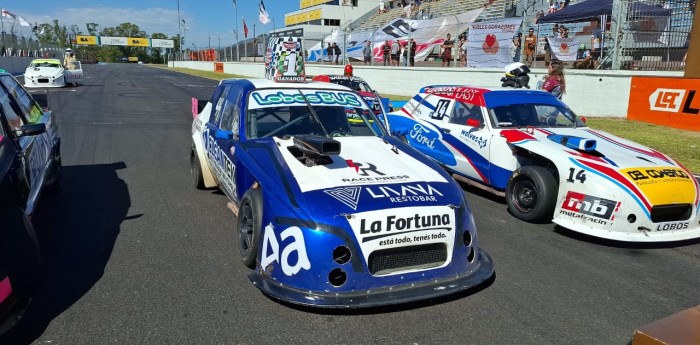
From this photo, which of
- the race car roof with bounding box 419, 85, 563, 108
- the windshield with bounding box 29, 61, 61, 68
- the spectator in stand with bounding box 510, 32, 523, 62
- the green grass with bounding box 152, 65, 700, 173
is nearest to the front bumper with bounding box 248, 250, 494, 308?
the race car roof with bounding box 419, 85, 563, 108

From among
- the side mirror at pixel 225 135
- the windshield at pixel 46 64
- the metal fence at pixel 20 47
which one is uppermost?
the metal fence at pixel 20 47

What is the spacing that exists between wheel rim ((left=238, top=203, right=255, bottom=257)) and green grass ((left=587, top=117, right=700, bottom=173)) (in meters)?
7.05

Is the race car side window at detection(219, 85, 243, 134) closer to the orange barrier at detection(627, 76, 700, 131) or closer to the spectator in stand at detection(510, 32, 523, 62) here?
the orange barrier at detection(627, 76, 700, 131)

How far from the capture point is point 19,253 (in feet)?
10.7

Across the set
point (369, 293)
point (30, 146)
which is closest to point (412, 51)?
point (30, 146)

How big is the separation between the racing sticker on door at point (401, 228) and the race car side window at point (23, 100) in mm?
4536

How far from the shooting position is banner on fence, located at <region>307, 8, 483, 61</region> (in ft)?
66.5

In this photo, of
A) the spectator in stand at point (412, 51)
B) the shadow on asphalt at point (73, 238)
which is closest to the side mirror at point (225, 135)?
the shadow on asphalt at point (73, 238)

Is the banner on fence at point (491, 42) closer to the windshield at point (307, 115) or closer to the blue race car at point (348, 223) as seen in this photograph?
the windshield at point (307, 115)

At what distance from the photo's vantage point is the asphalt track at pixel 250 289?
3143mm

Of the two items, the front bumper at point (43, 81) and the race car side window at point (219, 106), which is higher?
the front bumper at point (43, 81)

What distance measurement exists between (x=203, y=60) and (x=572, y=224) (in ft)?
224

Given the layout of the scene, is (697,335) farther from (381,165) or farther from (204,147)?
(204,147)

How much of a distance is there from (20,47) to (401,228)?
181 feet
